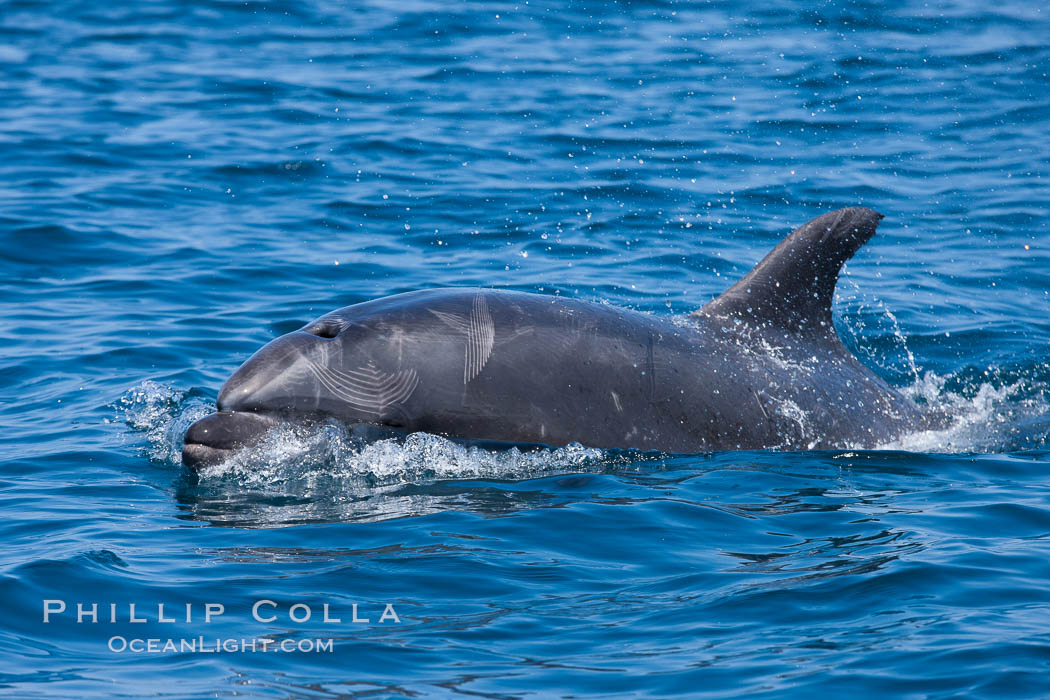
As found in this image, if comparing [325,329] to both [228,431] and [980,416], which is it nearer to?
[228,431]

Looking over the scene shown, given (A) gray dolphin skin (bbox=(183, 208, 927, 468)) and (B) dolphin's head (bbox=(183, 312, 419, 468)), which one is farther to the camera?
(A) gray dolphin skin (bbox=(183, 208, 927, 468))

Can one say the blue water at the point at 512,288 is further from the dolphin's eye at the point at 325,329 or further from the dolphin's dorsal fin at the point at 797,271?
the dolphin's dorsal fin at the point at 797,271

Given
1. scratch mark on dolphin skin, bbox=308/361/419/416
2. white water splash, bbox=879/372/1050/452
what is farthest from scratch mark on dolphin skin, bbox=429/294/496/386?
white water splash, bbox=879/372/1050/452

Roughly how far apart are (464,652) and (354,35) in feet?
84.2

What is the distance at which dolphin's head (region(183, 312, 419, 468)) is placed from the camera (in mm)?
9281

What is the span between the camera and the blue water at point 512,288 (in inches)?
288

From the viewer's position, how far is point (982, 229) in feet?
65.8

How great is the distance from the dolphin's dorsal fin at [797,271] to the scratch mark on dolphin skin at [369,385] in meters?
2.66

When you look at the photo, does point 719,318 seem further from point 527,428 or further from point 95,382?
point 95,382

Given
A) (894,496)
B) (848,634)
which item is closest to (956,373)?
(894,496)

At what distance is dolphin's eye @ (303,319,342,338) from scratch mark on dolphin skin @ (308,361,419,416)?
0.95 feet

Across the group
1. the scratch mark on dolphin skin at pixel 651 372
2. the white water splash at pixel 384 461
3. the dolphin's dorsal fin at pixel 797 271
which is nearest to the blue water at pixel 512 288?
the white water splash at pixel 384 461

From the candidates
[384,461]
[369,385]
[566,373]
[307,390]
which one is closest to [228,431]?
[307,390]

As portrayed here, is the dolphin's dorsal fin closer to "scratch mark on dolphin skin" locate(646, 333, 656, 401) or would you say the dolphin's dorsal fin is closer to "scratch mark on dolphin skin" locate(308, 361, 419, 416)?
"scratch mark on dolphin skin" locate(646, 333, 656, 401)
